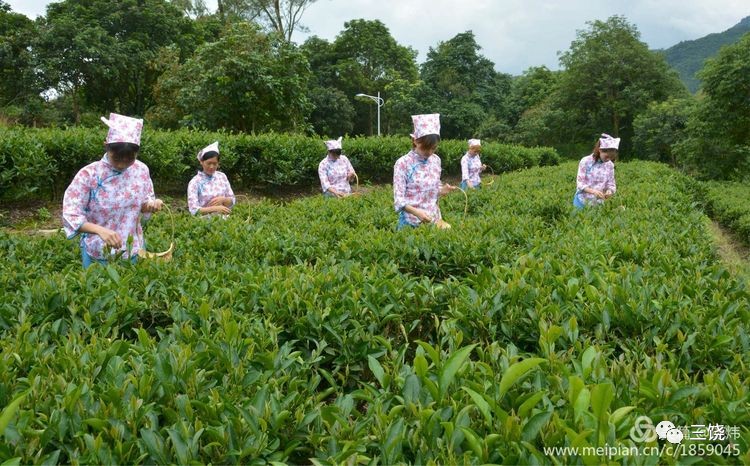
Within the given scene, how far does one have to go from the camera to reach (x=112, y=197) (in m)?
3.84

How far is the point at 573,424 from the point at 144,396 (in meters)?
1.32

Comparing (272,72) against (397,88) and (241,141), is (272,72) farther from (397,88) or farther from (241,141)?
(397,88)

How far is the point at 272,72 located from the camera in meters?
16.8

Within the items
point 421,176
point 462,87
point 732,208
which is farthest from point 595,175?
point 462,87

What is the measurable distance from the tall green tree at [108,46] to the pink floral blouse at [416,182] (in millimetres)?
23785

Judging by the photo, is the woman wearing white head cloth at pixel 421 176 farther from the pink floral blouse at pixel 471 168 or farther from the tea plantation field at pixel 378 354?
the pink floral blouse at pixel 471 168

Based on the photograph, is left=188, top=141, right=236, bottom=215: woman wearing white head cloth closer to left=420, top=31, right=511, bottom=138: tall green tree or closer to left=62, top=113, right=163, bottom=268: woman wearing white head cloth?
left=62, top=113, right=163, bottom=268: woman wearing white head cloth

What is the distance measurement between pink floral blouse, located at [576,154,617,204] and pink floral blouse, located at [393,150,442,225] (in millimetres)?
2665

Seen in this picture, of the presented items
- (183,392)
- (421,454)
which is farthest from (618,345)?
(183,392)

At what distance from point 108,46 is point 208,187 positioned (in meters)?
24.0

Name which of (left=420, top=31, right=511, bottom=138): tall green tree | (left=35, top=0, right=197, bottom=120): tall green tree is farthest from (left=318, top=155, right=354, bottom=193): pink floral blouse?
(left=420, top=31, right=511, bottom=138): tall green tree

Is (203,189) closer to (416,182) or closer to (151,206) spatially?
(151,206)

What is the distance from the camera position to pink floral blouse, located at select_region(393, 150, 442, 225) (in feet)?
16.4

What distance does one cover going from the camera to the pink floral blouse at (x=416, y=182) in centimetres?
499
